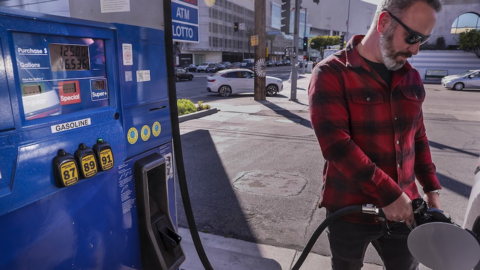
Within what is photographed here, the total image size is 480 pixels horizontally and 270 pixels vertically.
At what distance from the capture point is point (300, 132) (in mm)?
8812

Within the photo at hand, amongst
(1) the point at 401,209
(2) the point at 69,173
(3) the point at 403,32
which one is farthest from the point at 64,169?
(3) the point at 403,32

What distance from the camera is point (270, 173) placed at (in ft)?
18.3

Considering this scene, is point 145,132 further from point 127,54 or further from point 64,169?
point 64,169

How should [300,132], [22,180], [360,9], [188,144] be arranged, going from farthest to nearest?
[360,9] → [300,132] → [188,144] → [22,180]

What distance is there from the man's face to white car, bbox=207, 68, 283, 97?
644 inches

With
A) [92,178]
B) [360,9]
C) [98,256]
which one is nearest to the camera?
[92,178]

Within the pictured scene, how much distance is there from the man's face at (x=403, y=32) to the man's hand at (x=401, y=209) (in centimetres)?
64

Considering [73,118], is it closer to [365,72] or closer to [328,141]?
[328,141]

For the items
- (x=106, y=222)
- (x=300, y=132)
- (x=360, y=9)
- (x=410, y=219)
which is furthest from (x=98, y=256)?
(x=360, y=9)

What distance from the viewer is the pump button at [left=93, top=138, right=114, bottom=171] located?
159cm

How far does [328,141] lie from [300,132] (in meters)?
7.29

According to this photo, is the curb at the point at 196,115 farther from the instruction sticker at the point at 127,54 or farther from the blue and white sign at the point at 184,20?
the instruction sticker at the point at 127,54

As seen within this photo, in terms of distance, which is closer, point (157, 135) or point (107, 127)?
point (107, 127)

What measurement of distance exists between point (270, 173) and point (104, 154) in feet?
13.6
